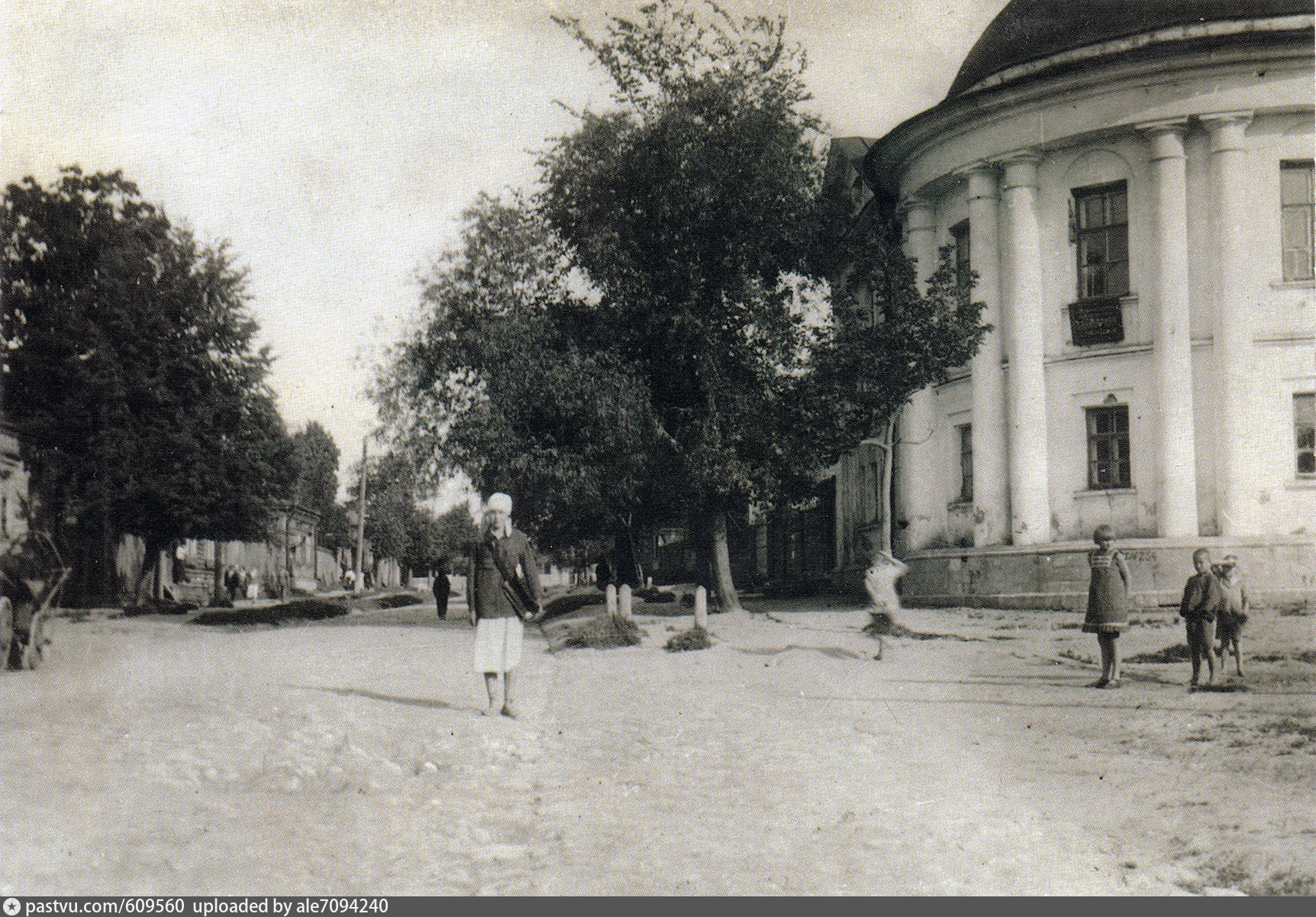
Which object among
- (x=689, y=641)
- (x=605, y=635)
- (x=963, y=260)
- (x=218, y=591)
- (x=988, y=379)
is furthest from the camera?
(x=218, y=591)

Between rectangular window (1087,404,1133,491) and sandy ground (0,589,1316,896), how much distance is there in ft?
22.0

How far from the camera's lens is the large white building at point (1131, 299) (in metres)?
16.4

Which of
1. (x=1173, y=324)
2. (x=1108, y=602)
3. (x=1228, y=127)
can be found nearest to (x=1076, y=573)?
(x=1173, y=324)

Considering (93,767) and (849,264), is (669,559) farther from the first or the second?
(93,767)

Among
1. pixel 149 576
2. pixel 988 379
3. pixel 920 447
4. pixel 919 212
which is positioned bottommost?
pixel 149 576

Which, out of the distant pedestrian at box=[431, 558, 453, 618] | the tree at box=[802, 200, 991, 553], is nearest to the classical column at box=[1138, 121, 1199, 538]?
the tree at box=[802, 200, 991, 553]

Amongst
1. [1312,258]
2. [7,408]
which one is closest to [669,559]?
[1312,258]

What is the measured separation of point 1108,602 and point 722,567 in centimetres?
1027

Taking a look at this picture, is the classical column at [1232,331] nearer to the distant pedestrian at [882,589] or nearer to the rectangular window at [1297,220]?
the rectangular window at [1297,220]

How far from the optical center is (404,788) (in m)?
5.91

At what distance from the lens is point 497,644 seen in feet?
26.2

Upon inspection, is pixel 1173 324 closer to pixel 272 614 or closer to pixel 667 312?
pixel 667 312

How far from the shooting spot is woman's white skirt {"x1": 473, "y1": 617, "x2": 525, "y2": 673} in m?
7.96

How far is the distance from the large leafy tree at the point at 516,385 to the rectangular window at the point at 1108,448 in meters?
7.29
